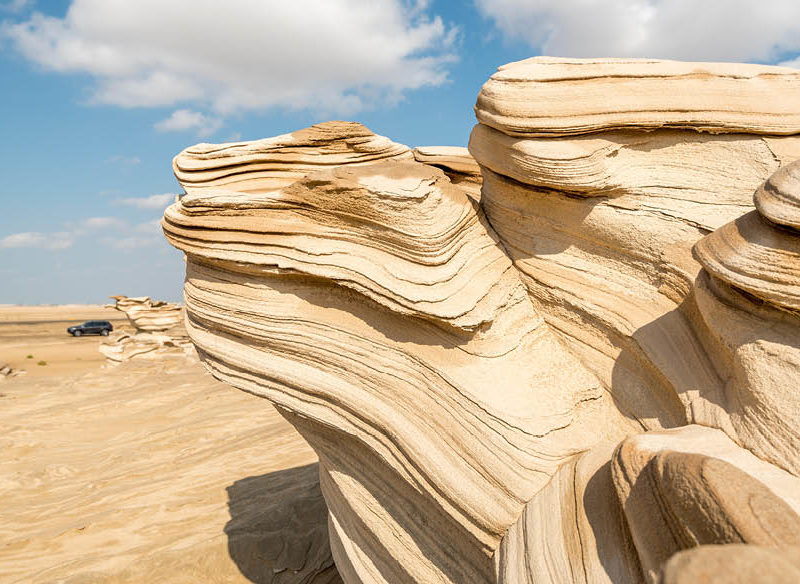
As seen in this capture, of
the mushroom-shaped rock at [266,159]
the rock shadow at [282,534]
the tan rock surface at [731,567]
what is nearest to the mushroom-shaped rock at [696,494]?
the tan rock surface at [731,567]

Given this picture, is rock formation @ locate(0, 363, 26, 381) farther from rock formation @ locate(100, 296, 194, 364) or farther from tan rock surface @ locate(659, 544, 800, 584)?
tan rock surface @ locate(659, 544, 800, 584)

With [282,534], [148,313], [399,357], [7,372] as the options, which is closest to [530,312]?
[399,357]

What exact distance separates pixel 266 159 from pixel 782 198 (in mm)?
3266

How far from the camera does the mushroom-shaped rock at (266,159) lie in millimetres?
4191

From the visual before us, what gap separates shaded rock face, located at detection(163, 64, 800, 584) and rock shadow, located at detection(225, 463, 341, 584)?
46.4 inches

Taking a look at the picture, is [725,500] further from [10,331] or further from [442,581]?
[10,331]

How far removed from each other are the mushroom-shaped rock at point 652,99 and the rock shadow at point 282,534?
12.6ft

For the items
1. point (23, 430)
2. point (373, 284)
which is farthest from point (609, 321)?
point (23, 430)

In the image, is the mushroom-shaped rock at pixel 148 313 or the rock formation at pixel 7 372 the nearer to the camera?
the rock formation at pixel 7 372

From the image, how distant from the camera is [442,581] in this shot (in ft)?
10.2

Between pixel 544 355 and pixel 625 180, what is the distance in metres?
1.10

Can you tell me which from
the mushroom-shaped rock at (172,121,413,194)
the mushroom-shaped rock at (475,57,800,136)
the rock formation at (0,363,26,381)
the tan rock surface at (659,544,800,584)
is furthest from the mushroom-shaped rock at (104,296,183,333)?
the tan rock surface at (659,544,800,584)

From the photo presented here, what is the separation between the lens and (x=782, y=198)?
2201 millimetres

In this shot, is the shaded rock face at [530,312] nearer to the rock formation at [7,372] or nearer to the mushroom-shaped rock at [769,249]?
the mushroom-shaped rock at [769,249]
